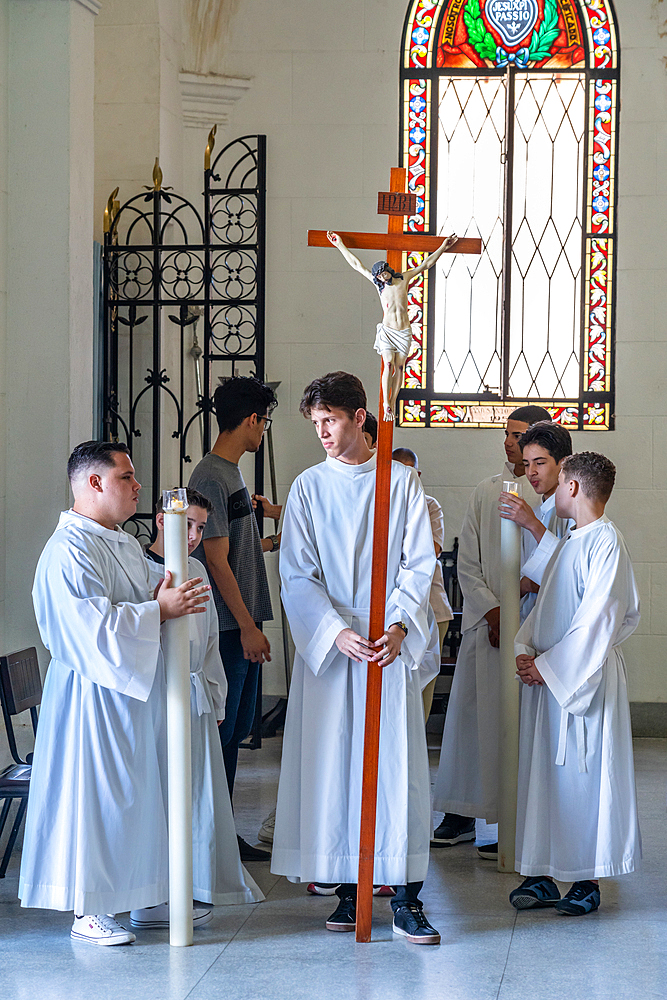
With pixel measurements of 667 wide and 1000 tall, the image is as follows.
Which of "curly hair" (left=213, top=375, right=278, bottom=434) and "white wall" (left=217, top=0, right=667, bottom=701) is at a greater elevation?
"white wall" (left=217, top=0, right=667, bottom=701)

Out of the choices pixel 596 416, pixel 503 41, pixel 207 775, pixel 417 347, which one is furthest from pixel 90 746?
pixel 503 41

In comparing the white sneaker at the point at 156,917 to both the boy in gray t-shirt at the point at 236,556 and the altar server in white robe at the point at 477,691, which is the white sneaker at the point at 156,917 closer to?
the boy in gray t-shirt at the point at 236,556

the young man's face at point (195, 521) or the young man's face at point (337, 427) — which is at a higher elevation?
the young man's face at point (337, 427)

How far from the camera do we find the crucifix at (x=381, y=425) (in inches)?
134

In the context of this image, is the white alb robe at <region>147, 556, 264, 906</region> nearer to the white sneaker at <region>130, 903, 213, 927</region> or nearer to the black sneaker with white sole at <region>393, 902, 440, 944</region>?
the white sneaker at <region>130, 903, 213, 927</region>

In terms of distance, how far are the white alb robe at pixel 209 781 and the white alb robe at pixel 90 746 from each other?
0.61ft

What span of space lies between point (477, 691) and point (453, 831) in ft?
1.96

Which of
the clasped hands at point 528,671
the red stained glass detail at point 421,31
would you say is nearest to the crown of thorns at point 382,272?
the clasped hands at point 528,671

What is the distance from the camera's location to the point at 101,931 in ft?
11.3

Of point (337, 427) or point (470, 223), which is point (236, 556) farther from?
point (470, 223)

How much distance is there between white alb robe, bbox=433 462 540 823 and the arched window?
7.63ft

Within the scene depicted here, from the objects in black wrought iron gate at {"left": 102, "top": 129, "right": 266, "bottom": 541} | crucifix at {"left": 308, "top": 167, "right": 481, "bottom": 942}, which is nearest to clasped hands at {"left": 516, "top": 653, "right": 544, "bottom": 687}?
crucifix at {"left": 308, "top": 167, "right": 481, "bottom": 942}

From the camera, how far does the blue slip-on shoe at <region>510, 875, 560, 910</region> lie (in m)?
3.79

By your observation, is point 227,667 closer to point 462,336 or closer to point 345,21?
point 462,336
